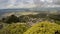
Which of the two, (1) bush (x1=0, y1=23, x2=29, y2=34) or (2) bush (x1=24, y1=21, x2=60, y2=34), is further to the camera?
(1) bush (x1=0, y1=23, x2=29, y2=34)

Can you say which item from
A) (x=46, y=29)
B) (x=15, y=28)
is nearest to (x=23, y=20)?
(x=15, y=28)

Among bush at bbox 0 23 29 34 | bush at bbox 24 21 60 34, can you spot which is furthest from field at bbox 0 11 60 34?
bush at bbox 24 21 60 34

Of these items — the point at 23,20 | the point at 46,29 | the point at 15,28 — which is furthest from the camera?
the point at 23,20

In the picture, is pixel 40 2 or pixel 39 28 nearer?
pixel 39 28

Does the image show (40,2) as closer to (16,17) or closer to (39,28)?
(16,17)

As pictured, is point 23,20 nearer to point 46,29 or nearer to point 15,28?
point 15,28

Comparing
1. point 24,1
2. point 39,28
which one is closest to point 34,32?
point 39,28

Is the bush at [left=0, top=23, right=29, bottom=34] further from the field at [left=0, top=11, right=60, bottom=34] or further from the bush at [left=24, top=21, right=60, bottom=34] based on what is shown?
the bush at [left=24, top=21, right=60, bottom=34]

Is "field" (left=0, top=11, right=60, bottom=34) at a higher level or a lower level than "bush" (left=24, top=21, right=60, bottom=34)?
lower

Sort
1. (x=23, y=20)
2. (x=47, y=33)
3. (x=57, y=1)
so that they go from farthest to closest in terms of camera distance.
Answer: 1. (x=57, y=1)
2. (x=23, y=20)
3. (x=47, y=33)
